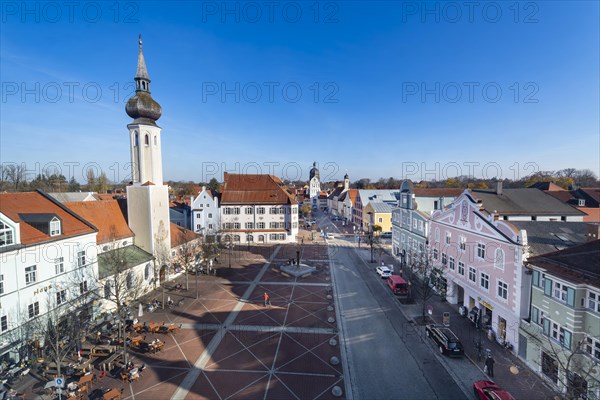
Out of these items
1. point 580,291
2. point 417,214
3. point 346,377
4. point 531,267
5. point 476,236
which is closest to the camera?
point 580,291

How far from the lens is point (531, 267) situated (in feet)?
58.6

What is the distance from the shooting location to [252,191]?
188ft

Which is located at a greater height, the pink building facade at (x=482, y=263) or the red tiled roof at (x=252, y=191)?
the red tiled roof at (x=252, y=191)

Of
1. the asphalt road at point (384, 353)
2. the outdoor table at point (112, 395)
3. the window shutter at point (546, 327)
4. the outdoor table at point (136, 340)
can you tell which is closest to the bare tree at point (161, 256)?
the outdoor table at point (136, 340)

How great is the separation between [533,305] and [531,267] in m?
2.24

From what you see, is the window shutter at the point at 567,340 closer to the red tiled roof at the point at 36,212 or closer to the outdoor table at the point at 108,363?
the outdoor table at the point at 108,363

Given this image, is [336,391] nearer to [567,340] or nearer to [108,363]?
[567,340]

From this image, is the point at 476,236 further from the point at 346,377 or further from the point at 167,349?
the point at 167,349

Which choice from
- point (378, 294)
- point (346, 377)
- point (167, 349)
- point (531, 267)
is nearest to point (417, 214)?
point (378, 294)

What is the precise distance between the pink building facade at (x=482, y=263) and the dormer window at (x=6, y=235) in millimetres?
31348

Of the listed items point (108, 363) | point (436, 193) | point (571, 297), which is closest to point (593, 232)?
point (571, 297)

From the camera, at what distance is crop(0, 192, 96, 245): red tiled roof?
768 inches

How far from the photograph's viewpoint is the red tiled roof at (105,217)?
28016mm

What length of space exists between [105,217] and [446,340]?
3180 cm
